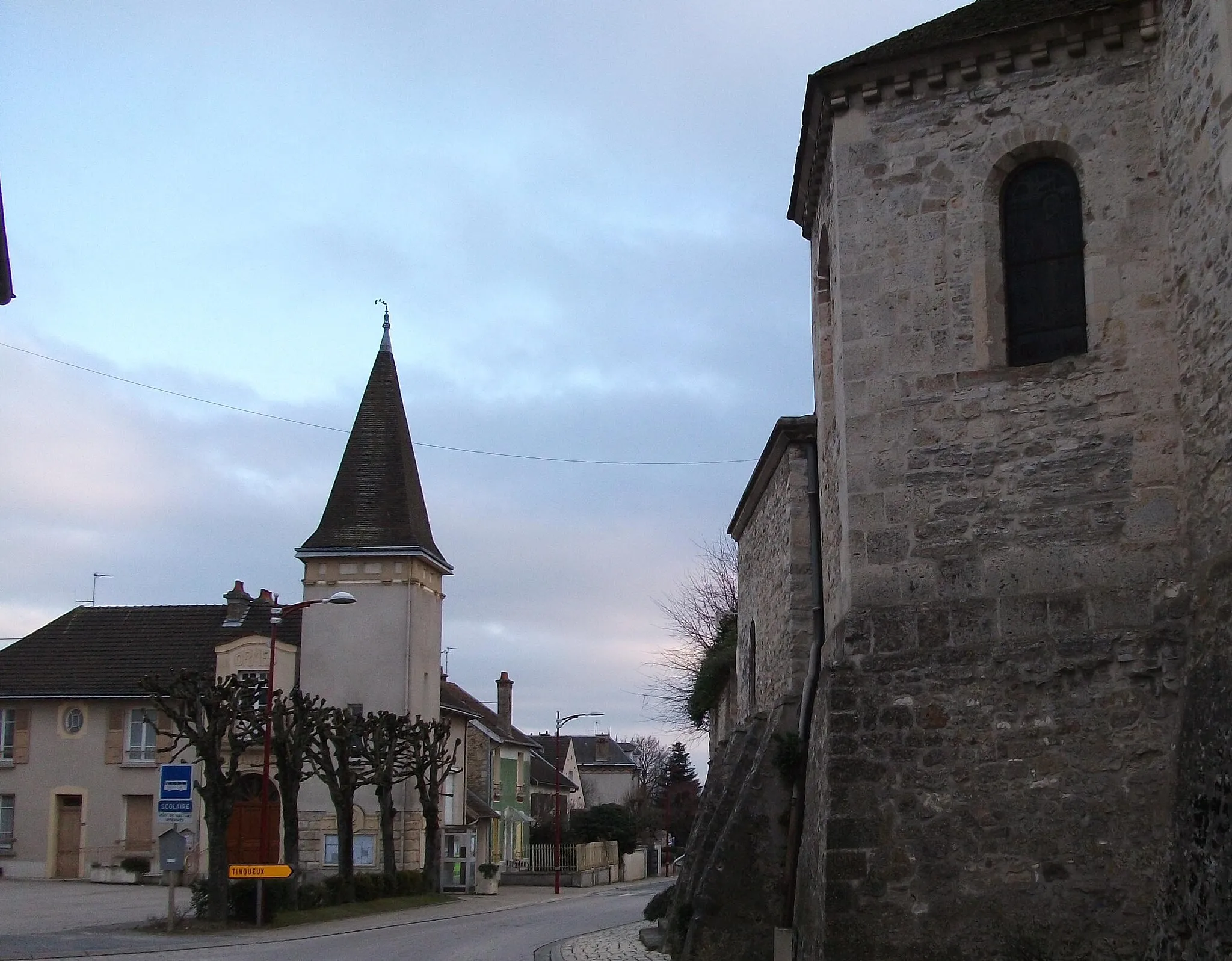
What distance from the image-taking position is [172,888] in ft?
68.2

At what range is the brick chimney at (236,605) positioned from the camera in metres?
41.7

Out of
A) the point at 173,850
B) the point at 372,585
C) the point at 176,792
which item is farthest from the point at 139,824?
the point at 176,792

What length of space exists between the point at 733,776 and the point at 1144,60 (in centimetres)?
855

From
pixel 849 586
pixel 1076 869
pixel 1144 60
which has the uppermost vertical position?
pixel 1144 60

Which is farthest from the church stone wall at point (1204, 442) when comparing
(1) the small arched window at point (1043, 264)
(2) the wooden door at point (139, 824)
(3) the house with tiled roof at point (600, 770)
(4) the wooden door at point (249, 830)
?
(3) the house with tiled roof at point (600, 770)

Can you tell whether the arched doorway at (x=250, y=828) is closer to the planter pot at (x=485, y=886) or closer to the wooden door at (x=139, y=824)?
the wooden door at (x=139, y=824)

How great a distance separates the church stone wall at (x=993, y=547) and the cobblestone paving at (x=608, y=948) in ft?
20.0

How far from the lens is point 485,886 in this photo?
39.4 metres

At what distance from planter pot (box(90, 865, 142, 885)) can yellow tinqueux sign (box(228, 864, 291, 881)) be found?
17384 millimetres

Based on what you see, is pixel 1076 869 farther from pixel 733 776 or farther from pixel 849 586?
pixel 733 776

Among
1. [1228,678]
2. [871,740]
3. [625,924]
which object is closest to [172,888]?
[625,924]

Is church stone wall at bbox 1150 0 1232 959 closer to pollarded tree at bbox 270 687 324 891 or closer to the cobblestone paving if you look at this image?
the cobblestone paving

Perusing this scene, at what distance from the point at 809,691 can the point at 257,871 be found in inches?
469

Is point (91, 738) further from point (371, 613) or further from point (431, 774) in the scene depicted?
point (431, 774)
